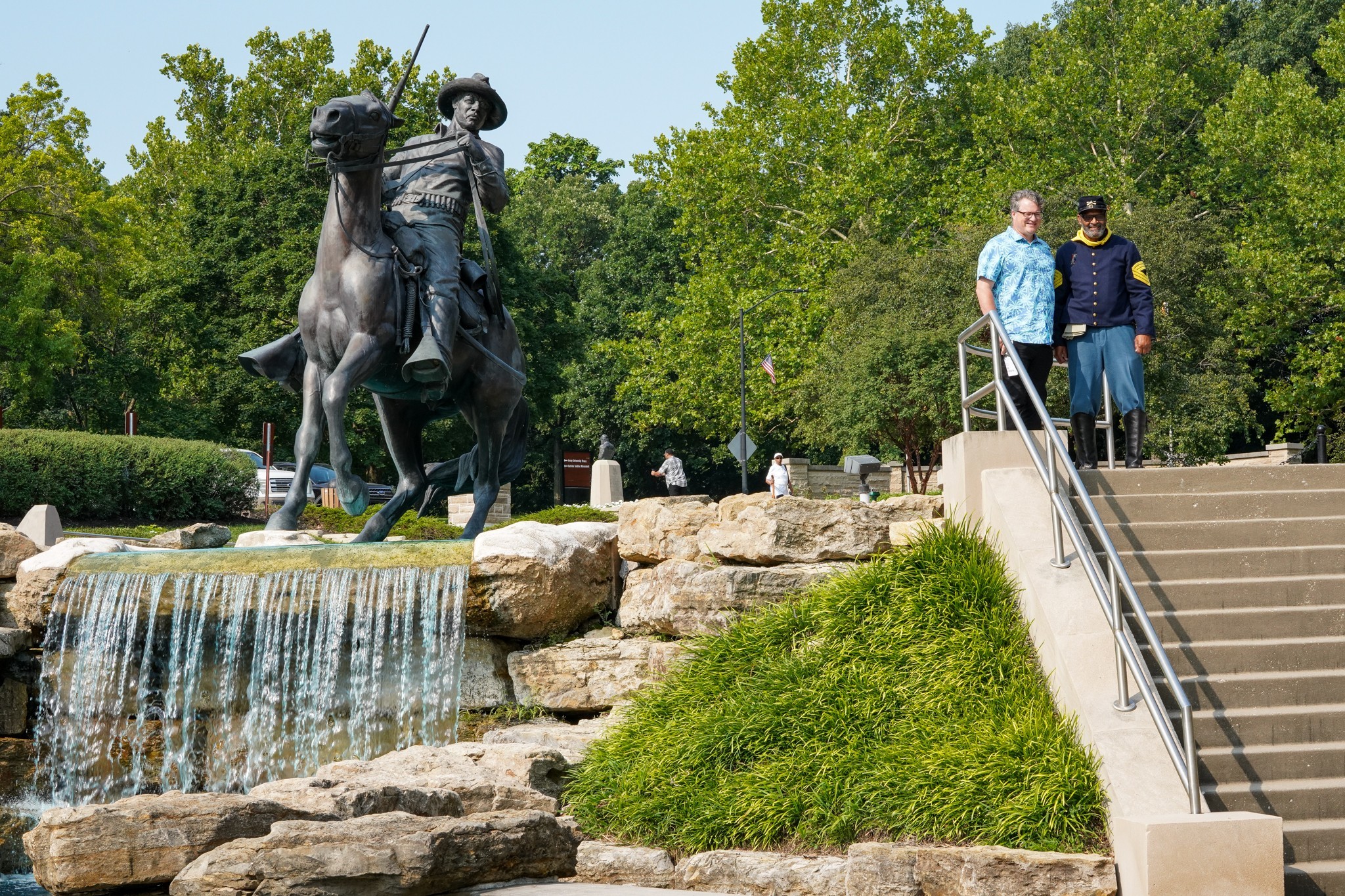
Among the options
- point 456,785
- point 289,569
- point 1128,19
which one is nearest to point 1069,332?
point 456,785

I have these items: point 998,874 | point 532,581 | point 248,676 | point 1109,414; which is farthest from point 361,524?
point 998,874

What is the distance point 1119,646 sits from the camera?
679 centimetres

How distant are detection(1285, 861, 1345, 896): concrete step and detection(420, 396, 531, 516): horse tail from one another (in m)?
8.48

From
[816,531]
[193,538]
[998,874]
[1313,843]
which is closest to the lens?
[998,874]

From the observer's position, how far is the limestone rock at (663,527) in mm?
11281

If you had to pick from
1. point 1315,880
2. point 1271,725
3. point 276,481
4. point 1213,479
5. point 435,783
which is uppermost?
point 276,481

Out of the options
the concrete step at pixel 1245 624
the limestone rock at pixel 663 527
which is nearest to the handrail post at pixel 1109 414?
the concrete step at pixel 1245 624

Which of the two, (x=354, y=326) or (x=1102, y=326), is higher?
(x=354, y=326)

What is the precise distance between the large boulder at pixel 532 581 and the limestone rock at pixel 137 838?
4.55 meters

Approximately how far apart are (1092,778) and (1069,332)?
155 inches

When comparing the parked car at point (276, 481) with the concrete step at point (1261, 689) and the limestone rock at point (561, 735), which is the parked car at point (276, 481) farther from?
the concrete step at point (1261, 689)

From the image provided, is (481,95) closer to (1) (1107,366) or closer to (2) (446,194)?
(2) (446,194)

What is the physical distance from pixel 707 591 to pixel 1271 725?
4330mm

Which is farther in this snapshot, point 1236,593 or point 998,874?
point 1236,593
